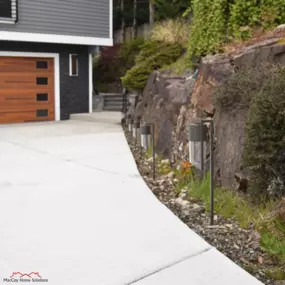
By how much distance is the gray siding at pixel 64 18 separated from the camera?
11.9 metres

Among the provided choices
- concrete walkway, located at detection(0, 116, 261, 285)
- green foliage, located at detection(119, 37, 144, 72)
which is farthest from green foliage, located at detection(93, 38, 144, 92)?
concrete walkway, located at detection(0, 116, 261, 285)

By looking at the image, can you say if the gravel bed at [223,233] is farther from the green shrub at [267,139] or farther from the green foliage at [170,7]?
the green foliage at [170,7]

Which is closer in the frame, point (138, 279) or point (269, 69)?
point (138, 279)

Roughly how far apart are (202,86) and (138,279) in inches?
130

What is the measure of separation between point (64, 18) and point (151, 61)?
15.3 ft

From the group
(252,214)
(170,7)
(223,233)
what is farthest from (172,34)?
(170,7)

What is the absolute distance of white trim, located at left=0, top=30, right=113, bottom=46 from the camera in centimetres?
1170

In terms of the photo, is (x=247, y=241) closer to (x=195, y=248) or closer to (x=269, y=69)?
(x=195, y=248)

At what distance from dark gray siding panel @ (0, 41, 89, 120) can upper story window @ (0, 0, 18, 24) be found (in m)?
1.12

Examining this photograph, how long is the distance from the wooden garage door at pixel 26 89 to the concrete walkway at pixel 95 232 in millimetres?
6912

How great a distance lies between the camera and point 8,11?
11594 millimetres

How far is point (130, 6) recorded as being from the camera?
2234 cm

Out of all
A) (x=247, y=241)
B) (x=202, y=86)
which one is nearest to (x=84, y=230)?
(x=247, y=241)

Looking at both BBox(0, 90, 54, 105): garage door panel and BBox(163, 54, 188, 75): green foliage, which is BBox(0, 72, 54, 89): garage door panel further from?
BBox(163, 54, 188, 75): green foliage
